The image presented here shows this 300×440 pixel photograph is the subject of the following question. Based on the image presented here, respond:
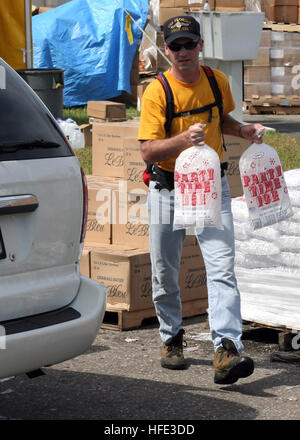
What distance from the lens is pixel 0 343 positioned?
386 cm

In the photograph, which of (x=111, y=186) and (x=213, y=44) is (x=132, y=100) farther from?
(x=111, y=186)

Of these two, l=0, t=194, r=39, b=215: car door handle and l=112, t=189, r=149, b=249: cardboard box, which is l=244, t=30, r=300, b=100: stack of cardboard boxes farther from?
l=0, t=194, r=39, b=215: car door handle

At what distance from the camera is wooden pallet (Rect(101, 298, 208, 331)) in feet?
21.7

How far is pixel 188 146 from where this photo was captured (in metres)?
5.34

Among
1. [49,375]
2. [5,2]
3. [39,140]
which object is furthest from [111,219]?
[5,2]

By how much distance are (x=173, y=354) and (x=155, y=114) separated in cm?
147

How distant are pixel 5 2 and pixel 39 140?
40.3 feet

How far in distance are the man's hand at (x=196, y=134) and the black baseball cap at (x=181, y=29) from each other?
0.55 meters

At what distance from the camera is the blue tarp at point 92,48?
66.1 feet

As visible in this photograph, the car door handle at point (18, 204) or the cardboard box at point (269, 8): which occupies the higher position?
the cardboard box at point (269, 8)

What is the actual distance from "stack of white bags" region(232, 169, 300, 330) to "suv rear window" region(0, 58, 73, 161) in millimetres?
2083

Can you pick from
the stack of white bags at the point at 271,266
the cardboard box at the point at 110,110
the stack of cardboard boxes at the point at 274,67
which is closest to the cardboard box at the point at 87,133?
the cardboard box at the point at 110,110

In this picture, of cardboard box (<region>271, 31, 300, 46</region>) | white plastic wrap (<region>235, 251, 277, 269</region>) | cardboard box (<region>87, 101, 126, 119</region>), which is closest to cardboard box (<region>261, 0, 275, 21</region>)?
cardboard box (<region>271, 31, 300, 46</region>)

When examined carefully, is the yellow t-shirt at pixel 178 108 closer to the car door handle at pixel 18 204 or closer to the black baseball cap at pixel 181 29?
the black baseball cap at pixel 181 29
